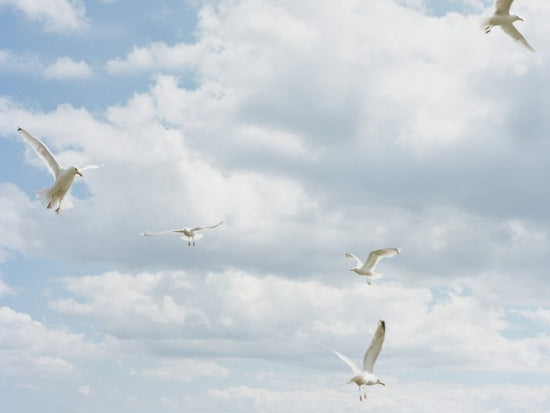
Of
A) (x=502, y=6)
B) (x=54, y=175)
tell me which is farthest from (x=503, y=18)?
(x=54, y=175)

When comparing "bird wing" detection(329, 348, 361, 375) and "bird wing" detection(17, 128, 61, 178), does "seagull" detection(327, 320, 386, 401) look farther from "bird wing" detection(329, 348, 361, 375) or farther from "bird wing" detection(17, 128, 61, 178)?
"bird wing" detection(17, 128, 61, 178)

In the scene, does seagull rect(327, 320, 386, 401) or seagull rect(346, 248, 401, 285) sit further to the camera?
seagull rect(346, 248, 401, 285)

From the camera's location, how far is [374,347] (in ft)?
163

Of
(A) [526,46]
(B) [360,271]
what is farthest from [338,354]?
(A) [526,46]

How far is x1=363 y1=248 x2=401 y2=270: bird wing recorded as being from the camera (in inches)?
2519

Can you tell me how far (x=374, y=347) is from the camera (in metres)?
49.8

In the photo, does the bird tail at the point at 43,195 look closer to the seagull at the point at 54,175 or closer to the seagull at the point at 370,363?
the seagull at the point at 54,175

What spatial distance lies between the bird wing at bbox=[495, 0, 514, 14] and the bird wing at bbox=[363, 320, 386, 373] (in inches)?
933

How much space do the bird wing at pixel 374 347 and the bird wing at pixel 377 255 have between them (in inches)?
568

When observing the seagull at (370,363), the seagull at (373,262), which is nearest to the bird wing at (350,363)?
the seagull at (370,363)

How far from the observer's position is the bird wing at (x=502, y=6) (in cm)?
5253

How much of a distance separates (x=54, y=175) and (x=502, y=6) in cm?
3396

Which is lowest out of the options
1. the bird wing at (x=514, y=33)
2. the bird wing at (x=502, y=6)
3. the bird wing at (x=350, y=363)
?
the bird wing at (x=350, y=363)

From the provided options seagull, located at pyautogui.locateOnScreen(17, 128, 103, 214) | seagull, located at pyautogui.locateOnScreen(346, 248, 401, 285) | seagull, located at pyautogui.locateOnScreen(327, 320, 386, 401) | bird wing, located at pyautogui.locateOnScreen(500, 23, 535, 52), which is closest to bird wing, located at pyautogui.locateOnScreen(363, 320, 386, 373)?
seagull, located at pyautogui.locateOnScreen(327, 320, 386, 401)
